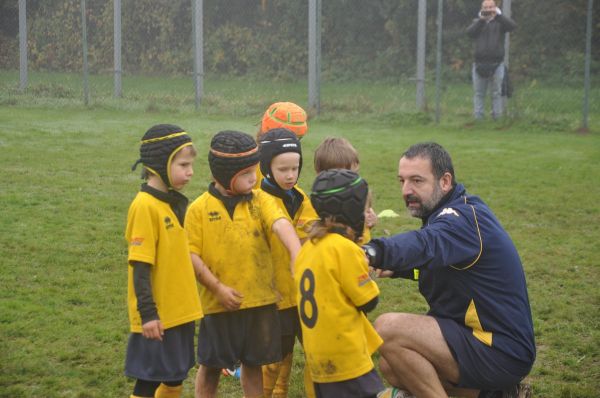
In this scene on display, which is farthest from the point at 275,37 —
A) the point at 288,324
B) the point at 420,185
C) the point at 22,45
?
the point at 420,185

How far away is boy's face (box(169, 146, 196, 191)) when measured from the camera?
14.2 feet

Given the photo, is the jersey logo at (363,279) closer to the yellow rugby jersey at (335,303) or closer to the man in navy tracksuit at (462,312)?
the yellow rugby jersey at (335,303)

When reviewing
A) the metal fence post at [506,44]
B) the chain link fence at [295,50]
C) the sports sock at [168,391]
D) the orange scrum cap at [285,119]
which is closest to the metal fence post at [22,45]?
the chain link fence at [295,50]

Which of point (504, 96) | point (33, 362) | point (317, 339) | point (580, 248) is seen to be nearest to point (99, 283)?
point (33, 362)

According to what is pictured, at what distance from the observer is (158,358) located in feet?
14.0

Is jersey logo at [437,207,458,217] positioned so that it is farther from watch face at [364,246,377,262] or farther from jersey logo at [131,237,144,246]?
jersey logo at [131,237,144,246]

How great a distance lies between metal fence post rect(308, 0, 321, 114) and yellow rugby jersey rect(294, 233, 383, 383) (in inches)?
530

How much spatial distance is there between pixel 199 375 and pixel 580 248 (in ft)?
16.3

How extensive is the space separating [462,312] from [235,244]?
3.98ft

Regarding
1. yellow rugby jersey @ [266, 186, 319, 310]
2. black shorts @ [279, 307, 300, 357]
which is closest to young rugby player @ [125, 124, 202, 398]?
yellow rugby jersey @ [266, 186, 319, 310]

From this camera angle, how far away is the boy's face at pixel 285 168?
480cm

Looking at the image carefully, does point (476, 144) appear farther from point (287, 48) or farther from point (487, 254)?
point (487, 254)

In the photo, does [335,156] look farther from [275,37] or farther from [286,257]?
[275,37]

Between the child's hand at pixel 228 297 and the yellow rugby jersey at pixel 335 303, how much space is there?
57 cm
